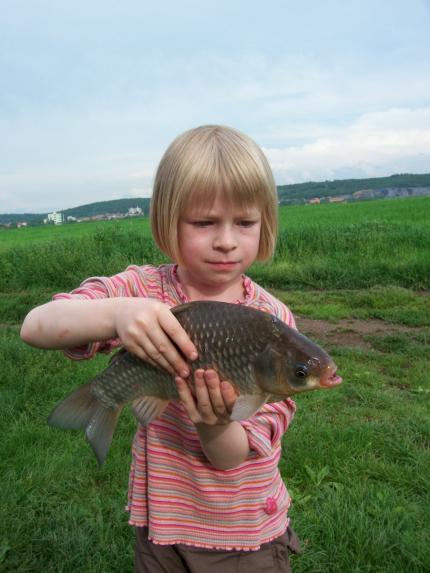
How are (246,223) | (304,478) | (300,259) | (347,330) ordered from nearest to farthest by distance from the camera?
(246,223)
(304,478)
(347,330)
(300,259)

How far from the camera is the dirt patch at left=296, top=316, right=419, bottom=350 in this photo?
6.81 m

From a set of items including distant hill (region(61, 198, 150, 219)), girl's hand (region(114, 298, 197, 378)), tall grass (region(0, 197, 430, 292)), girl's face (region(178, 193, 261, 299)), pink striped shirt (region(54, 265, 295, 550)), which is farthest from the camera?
distant hill (region(61, 198, 150, 219))

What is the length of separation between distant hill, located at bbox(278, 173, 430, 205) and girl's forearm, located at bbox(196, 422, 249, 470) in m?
60.7

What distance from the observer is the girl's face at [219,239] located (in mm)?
1857

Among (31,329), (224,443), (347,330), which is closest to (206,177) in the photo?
(31,329)

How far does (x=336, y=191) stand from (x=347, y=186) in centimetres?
407

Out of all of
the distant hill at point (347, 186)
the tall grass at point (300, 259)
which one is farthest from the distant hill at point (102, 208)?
A: the tall grass at point (300, 259)

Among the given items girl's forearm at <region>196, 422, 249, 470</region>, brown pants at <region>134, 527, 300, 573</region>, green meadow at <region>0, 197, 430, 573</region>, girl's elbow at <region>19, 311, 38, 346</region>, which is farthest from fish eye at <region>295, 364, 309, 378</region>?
A: green meadow at <region>0, 197, 430, 573</region>

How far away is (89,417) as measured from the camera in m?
1.80

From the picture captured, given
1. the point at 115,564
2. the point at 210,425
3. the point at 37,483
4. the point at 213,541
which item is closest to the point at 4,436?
the point at 37,483

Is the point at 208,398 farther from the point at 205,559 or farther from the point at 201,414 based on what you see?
the point at 205,559

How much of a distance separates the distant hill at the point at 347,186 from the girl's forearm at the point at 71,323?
60.9 meters

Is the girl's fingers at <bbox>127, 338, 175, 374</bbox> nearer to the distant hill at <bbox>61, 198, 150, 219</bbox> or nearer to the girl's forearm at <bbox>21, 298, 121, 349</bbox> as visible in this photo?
the girl's forearm at <bbox>21, 298, 121, 349</bbox>

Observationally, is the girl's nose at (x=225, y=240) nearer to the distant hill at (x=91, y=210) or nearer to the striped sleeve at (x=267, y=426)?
the striped sleeve at (x=267, y=426)
